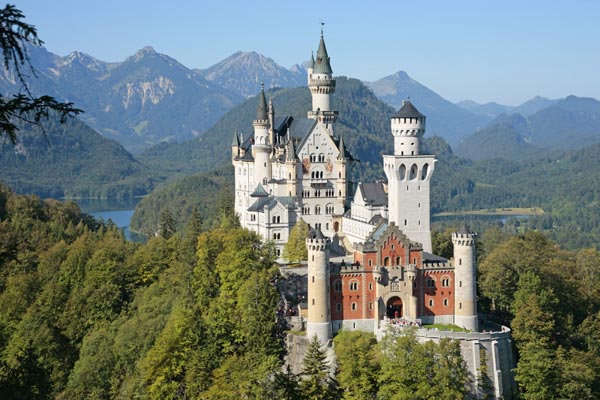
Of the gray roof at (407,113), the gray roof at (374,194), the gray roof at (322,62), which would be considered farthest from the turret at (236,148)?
the gray roof at (407,113)

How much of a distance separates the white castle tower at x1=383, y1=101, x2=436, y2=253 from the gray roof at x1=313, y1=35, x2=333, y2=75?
82.0ft

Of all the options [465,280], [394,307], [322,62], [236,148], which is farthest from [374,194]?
[236,148]

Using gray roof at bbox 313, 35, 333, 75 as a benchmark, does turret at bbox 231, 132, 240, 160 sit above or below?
below

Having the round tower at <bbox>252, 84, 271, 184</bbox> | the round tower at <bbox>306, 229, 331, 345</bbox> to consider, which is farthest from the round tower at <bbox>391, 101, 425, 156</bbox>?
the round tower at <bbox>252, 84, 271, 184</bbox>

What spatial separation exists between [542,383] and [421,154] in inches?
817

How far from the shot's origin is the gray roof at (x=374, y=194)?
80.6 m

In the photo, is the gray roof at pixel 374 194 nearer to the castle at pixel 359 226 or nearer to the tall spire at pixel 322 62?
the castle at pixel 359 226

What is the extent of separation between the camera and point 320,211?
87.6 metres

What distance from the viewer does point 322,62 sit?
94688 millimetres

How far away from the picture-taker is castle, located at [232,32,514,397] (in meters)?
60.8

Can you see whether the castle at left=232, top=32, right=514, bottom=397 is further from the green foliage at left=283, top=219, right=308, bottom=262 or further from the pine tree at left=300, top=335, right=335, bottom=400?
the pine tree at left=300, top=335, right=335, bottom=400

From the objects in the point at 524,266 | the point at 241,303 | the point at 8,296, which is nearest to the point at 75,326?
the point at 8,296

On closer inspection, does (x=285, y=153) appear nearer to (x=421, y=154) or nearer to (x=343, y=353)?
(x=421, y=154)

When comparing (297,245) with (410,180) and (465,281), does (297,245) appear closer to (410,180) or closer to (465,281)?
(410,180)
